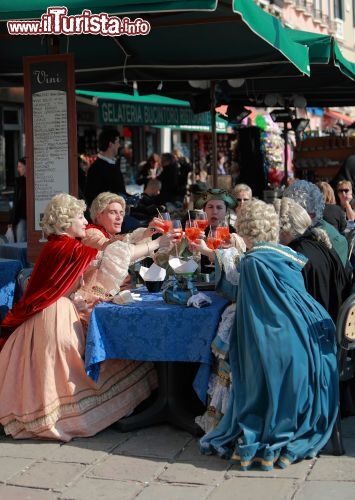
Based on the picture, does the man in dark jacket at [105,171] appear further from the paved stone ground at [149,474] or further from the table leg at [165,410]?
the paved stone ground at [149,474]

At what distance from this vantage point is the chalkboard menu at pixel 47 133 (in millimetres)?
6848

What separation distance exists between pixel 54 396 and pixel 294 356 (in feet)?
4.88

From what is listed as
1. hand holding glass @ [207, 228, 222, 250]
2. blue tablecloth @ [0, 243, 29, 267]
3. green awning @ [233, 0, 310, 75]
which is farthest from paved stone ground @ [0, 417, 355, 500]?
green awning @ [233, 0, 310, 75]

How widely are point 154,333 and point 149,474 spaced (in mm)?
809

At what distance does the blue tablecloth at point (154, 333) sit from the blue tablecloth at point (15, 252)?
1993 mm

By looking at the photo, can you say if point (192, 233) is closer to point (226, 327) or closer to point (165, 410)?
point (226, 327)

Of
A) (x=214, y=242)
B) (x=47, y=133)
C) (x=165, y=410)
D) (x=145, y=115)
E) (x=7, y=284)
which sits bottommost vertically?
(x=165, y=410)

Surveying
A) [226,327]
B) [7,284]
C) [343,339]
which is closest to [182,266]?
[226,327]

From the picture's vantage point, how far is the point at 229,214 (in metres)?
7.00

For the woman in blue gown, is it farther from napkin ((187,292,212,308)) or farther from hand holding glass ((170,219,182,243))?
hand holding glass ((170,219,182,243))

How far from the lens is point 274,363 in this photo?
14.8 ft

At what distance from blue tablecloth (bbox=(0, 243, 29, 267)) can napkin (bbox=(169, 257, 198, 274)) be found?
2.07 meters

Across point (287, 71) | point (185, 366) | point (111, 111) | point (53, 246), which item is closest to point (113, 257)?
point (53, 246)

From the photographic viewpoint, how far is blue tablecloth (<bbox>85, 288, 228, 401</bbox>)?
4.99 m
